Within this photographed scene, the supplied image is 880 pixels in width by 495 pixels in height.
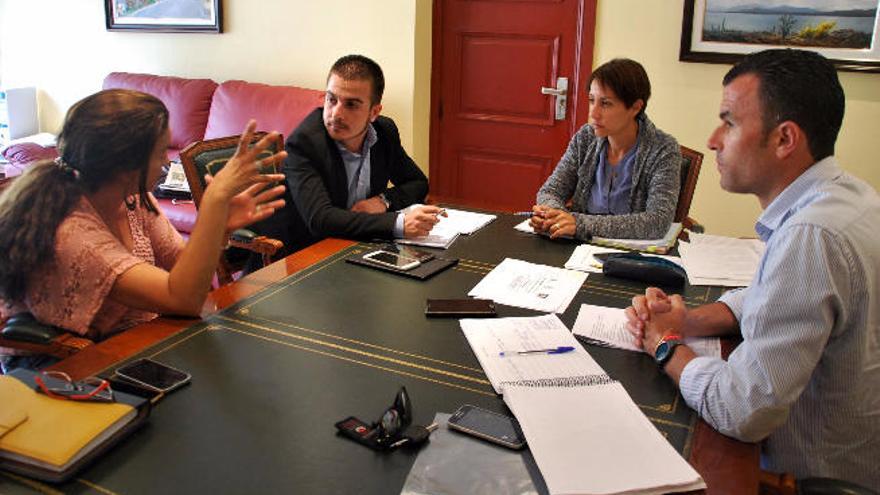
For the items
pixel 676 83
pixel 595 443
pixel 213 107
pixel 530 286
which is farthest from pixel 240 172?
pixel 213 107

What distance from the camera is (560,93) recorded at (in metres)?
4.12

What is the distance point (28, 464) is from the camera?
101cm

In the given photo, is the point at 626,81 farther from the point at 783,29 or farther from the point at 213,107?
the point at 213,107

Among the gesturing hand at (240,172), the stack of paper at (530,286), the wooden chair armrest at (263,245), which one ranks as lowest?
the wooden chair armrest at (263,245)

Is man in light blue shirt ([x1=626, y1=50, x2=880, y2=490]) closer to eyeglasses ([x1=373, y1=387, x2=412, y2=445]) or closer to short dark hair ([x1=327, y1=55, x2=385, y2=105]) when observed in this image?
eyeglasses ([x1=373, y1=387, x2=412, y2=445])

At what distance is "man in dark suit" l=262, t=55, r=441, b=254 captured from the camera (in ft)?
7.29

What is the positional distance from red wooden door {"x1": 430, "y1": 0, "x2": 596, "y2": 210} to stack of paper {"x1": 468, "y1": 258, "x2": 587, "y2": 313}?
2.31 metres

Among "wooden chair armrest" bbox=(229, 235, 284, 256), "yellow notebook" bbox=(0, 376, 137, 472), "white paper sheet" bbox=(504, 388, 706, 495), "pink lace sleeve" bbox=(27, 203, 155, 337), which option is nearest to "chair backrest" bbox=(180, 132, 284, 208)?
"wooden chair armrest" bbox=(229, 235, 284, 256)

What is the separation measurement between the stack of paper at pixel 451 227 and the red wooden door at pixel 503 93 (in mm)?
1842

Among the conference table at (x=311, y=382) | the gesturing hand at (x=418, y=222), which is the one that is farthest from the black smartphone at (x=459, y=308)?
the gesturing hand at (x=418, y=222)

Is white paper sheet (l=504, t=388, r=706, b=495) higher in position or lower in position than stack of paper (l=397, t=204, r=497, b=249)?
lower

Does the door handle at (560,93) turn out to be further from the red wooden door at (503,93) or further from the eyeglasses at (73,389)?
the eyeglasses at (73,389)

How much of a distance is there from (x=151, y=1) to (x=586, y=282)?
4.08 metres

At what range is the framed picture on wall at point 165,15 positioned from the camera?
15.4 ft
